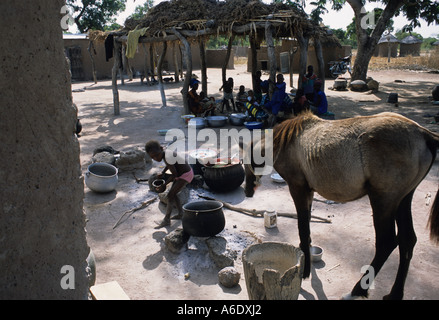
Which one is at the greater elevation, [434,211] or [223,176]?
[434,211]

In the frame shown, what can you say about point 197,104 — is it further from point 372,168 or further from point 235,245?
point 372,168

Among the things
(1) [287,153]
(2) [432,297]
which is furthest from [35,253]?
(2) [432,297]

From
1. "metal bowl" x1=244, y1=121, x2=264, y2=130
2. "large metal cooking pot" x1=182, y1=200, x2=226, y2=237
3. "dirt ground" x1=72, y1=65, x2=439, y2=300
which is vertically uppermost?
"metal bowl" x1=244, y1=121, x2=264, y2=130

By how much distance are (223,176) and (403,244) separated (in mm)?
2977

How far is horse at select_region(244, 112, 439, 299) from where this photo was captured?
2996mm

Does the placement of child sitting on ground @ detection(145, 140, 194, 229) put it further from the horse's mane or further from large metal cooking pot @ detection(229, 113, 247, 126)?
large metal cooking pot @ detection(229, 113, 247, 126)

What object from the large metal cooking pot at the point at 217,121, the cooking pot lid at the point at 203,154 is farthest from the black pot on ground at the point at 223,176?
the large metal cooking pot at the point at 217,121

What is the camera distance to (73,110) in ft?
7.10

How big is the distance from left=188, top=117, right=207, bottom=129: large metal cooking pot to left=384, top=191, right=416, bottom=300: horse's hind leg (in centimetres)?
726

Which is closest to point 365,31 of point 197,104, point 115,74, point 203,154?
point 197,104

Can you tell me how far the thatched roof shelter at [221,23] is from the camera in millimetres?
9531

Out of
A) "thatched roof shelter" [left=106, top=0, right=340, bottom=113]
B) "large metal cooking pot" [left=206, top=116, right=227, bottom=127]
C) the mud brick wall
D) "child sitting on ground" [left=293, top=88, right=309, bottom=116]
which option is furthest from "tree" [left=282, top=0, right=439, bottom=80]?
the mud brick wall

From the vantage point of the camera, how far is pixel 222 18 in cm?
1006

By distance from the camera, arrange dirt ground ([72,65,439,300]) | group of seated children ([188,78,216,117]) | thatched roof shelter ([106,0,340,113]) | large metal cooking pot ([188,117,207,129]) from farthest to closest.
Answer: group of seated children ([188,78,216,117]), large metal cooking pot ([188,117,207,129]), thatched roof shelter ([106,0,340,113]), dirt ground ([72,65,439,300])
